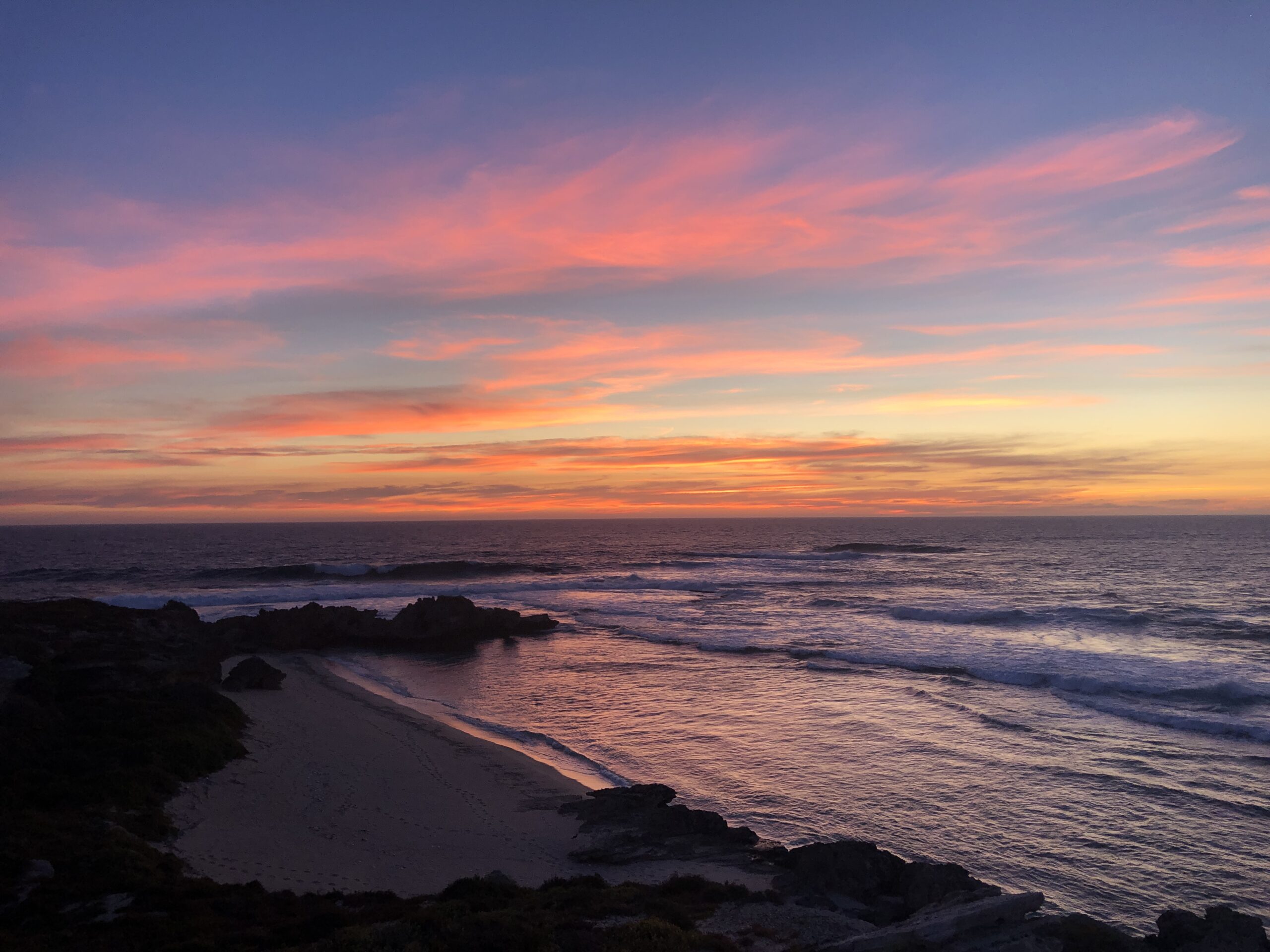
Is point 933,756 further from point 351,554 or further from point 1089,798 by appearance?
point 351,554

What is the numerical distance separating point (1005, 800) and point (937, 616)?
26.6 m

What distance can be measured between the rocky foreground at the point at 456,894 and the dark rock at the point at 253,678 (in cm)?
728

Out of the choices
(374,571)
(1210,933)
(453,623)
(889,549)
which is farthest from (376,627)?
(889,549)

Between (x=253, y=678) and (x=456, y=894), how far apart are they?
56.6 feet

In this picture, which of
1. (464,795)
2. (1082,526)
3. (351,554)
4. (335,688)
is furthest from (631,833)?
(1082,526)

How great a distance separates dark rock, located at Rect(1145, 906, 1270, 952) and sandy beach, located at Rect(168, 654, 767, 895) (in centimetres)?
478

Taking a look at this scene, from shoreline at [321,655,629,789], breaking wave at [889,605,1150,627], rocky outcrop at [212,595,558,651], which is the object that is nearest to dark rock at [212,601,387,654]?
rocky outcrop at [212,595,558,651]

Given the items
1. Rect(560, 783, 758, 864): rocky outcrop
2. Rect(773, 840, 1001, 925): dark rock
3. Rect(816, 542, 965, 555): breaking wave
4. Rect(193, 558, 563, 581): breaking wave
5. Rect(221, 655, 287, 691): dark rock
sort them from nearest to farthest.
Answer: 1. Rect(773, 840, 1001, 925): dark rock
2. Rect(560, 783, 758, 864): rocky outcrop
3. Rect(221, 655, 287, 691): dark rock
4. Rect(193, 558, 563, 581): breaking wave
5. Rect(816, 542, 965, 555): breaking wave

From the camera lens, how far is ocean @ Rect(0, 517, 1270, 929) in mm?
12430

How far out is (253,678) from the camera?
2345 centimetres

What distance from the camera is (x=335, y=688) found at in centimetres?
2517

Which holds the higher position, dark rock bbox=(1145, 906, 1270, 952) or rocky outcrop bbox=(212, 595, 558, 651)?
dark rock bbox=(1145, 906, 1270, 952)

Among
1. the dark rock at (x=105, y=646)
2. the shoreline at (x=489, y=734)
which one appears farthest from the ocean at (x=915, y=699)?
the dark rock at (x=105, y=646)

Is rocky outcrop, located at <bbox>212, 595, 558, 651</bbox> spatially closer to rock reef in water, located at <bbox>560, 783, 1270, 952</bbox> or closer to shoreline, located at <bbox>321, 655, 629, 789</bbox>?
shoreline, located at <bbox>321, 655, 629, 789</bbox>
